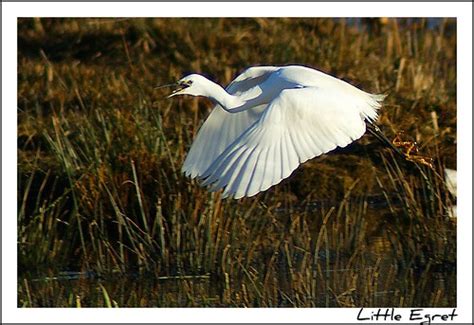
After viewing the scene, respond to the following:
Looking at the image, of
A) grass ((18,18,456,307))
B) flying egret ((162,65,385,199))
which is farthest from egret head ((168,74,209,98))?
grass ((18,18,456,307))

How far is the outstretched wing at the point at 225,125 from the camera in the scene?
16.1ft

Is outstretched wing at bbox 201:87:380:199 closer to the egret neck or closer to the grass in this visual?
the egret neck

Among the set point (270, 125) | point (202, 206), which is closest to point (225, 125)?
point (202, 206)

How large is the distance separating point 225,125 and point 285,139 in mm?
945

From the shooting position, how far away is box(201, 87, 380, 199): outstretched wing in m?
3.96

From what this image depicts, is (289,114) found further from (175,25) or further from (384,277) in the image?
(175,25)

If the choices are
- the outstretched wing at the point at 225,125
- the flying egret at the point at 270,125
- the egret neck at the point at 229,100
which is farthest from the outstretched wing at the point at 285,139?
the outstretched wing at the point at 225,125

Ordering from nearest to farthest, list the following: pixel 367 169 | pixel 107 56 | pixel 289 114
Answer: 1. pixel 289 114
2. pixel 367 169
3. pixel 107 56

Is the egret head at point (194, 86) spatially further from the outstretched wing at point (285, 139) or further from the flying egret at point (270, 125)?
the outstretched wing at point (285, 139)

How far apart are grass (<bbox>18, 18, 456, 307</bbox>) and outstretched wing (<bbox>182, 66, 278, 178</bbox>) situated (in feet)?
0.80

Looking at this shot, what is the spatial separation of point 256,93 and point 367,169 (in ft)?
4.97

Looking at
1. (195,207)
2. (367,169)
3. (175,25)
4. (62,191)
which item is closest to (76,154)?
(62,191)

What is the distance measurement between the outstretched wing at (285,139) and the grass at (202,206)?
2.14 ft

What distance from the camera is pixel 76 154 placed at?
5703mm
